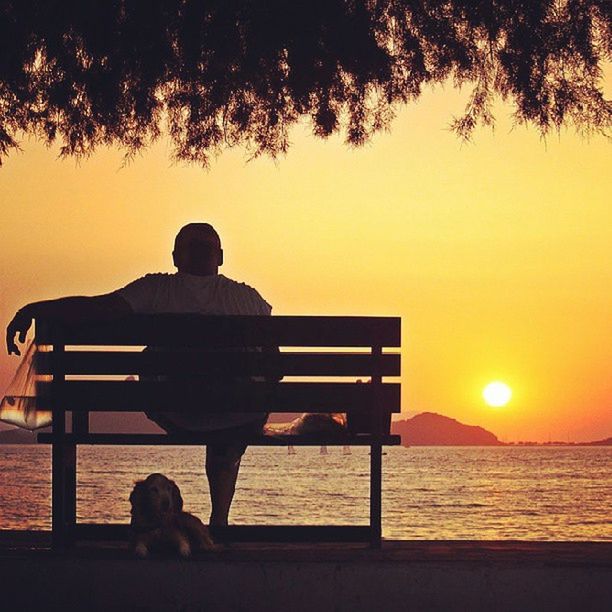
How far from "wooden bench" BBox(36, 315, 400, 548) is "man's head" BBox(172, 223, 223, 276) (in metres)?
0.61

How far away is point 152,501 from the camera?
5688 mm

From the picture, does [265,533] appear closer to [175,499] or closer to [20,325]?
[175,499]

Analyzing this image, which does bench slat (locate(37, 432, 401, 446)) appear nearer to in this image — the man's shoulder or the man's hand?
the man's hand

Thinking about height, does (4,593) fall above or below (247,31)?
below

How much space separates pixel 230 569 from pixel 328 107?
460cm

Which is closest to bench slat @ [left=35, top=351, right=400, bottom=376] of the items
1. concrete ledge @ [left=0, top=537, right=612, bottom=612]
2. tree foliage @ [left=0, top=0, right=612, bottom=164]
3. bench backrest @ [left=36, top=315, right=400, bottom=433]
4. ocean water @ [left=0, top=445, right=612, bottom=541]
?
bench backrest @ [left=36, top=315, right=400, bottom=433]

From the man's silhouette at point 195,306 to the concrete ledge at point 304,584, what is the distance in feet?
3.25

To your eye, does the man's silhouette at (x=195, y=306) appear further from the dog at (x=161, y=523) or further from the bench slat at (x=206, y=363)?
the dog at (x=161, y=523)

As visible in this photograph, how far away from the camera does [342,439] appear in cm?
620

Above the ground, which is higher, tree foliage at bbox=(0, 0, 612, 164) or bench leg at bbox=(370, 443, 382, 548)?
tree foliage at bbox=(0, 0, 612, 164)

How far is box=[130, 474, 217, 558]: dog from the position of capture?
18.3 ft

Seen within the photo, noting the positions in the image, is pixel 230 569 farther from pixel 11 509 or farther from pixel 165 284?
pixel 11 509

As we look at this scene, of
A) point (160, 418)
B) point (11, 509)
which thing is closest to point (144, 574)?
point (160, 418)

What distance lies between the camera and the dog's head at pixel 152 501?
18.5 ft
